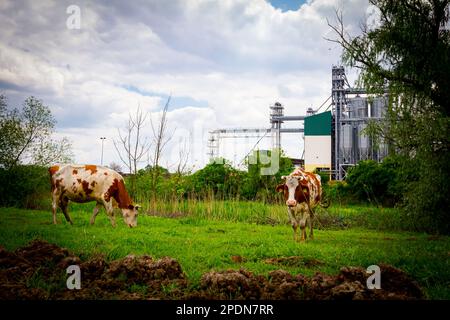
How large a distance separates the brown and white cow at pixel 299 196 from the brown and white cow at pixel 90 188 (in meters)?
3.96

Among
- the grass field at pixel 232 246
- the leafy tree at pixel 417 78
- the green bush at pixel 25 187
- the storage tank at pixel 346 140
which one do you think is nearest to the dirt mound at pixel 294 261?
the grass field at pixel 232 246

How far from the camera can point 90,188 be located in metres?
10.4

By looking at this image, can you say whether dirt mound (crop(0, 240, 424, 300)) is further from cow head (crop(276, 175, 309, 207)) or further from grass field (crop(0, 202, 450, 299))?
cow head (crop(276, 175, 309, 207))

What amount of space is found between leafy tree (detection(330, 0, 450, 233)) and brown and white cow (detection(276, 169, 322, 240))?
364 cm

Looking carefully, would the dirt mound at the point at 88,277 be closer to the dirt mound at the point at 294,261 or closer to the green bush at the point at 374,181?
the dirt mound at the point at 294,261

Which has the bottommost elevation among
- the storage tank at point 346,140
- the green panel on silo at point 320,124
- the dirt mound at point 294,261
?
the dirt mound at point 294,261

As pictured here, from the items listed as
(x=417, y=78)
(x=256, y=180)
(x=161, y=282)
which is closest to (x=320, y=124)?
(x=256, y=180)

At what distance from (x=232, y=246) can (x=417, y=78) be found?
21.7ft

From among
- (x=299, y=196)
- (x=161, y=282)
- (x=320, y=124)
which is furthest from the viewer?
(x=320, y=124)

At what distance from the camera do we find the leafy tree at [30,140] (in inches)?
399

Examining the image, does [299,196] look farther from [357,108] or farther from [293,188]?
[357,108]

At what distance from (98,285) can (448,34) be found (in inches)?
435

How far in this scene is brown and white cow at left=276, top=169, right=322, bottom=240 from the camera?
29.4 feet

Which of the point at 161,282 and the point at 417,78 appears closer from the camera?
the point at 161,282
